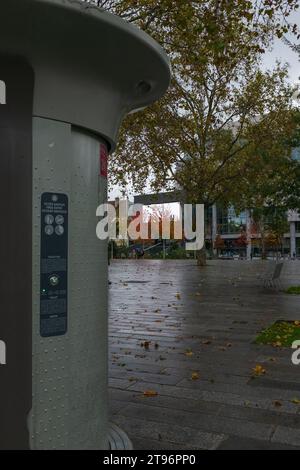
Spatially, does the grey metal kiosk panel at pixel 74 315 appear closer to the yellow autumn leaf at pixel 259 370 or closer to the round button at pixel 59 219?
the round button at pixel 59 219

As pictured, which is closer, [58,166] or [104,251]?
[58,166]

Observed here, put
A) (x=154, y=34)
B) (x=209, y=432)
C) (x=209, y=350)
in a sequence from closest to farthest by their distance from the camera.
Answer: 1. (x=209, y=432)
2. (x=209, y=350)
3. (x=154, y=34)

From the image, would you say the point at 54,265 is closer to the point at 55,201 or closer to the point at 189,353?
the point at 55,201

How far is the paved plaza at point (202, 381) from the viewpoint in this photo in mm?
3775

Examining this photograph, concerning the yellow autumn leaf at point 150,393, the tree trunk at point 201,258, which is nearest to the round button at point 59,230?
the yellow autumn leaf at point 150,393

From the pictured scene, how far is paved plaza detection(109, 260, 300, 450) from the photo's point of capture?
378 cm

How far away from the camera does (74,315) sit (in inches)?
117

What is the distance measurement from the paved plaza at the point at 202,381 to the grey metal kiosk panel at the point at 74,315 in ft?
2.57

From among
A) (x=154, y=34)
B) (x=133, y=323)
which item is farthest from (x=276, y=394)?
A: (x=154, y=34)

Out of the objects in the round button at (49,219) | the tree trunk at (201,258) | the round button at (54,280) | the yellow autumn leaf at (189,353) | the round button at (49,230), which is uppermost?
the round button at (49,219)

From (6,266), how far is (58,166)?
2.18ft

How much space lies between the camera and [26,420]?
8.84 ft

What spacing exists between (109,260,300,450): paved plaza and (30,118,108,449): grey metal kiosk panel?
78cm

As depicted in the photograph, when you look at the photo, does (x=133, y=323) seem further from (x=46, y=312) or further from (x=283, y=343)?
(x=46, y=312)
